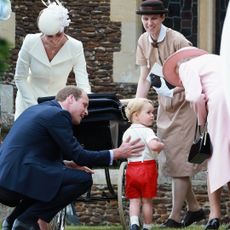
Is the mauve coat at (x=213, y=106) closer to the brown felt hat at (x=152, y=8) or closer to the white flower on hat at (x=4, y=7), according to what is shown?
the brown felt hat at (x=152, y=8)

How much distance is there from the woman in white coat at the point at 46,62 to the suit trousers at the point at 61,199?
1.78m

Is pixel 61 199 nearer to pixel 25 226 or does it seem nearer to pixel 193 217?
pixel 25 226

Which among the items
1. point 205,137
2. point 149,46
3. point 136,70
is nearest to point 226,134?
point 205,137

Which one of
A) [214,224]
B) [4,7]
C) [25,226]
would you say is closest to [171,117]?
[214,224]

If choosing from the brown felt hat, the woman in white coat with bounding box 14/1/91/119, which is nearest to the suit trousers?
the woman in white coat with bounding box 14/1/91/119

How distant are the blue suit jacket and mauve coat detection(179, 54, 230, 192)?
888mm

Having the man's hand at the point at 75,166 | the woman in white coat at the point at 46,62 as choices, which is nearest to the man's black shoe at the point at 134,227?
the man's hand at the point at 75,166

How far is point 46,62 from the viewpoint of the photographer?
1004 cm

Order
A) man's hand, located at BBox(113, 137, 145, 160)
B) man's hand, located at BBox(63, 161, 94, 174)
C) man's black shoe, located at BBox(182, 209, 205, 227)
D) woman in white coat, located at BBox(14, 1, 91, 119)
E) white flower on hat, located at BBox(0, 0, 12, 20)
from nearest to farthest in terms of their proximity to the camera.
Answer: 1. man's hand, located at BBox(113, 137, 145, 160)
2. man's hand, located at BBox(63, 161, 94, 174)
3. white flower on hat, located at BBox(0, 0, 12, 20)
4. woman in white coat, located at BBox(14, 1, 91, 119)
5. man's black shoe, located at BBox(182, 209, 205, 227)

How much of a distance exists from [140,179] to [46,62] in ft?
4.64

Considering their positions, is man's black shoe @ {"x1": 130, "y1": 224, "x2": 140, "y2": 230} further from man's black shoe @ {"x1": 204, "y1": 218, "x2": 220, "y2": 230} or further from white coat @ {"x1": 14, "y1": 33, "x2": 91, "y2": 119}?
white coat @ {"x1": 14, "y1": 33, "x2": 91, "y2": 119}

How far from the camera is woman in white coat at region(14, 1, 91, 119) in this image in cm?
999

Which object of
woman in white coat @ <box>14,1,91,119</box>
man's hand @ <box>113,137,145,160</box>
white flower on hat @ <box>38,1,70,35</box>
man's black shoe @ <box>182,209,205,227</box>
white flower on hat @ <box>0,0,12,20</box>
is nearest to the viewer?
man's hand @ <box>113,137,145,160</box>

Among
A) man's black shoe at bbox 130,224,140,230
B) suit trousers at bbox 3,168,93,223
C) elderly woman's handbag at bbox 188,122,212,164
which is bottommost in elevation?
man's black shoe at bbox 130,224,140,230
